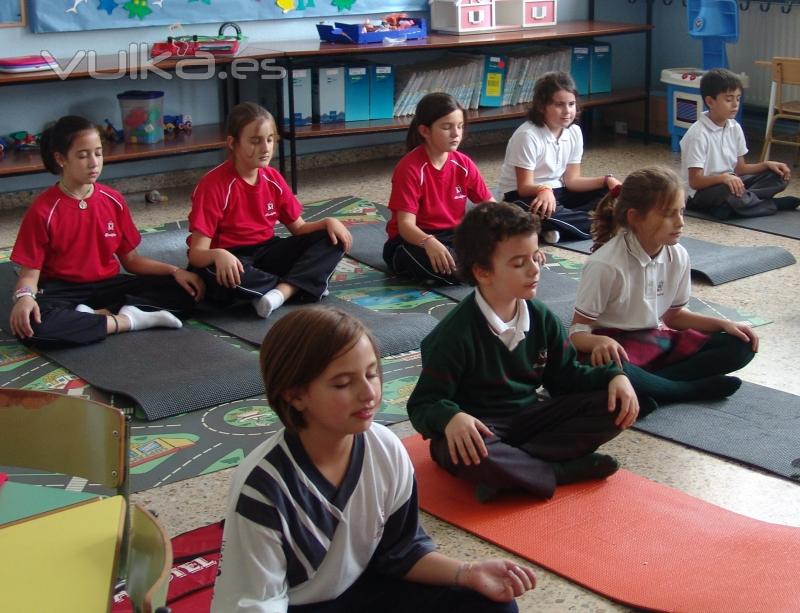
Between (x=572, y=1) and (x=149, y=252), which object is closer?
(x=149, y=252)

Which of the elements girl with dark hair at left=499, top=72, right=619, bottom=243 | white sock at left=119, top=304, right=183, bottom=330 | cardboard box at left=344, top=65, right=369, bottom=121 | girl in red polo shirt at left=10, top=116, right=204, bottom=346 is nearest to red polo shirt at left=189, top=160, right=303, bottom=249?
girl in red polo shirt at left=10, top=116, right=204, bottom=346

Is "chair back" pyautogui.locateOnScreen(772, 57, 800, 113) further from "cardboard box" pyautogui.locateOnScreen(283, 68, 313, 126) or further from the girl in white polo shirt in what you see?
the girl in white polo shirt

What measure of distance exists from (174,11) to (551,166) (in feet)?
6.29

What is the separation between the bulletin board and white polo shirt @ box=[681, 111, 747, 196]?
1.91 metres

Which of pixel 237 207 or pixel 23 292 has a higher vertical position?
pixel 237 207

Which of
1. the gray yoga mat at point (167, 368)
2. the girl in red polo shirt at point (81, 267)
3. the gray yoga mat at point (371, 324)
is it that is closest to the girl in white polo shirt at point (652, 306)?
the gray yoga mat at point (371, 324)

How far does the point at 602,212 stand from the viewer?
2.87m

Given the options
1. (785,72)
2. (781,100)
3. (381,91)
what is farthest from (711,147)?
(381,91)

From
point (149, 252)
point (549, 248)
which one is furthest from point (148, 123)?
point (549, 248)

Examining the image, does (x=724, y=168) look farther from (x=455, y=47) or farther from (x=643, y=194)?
(x=643, y=194)

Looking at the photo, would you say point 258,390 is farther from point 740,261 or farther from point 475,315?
point 740,261

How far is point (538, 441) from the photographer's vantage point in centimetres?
241

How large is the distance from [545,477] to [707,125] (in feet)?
8.81

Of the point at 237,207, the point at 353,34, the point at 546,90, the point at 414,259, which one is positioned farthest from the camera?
the point at 353,34
